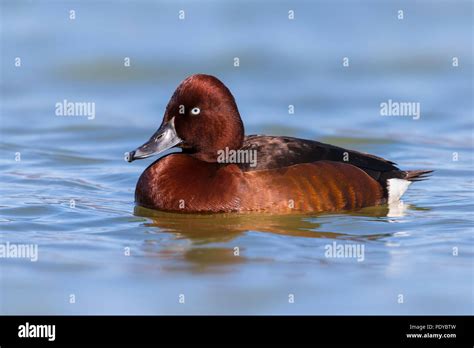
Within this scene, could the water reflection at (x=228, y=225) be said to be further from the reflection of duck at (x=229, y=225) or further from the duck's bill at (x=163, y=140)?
the duck's bill at (x=163, y=140)

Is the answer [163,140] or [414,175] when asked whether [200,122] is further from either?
[414,175]

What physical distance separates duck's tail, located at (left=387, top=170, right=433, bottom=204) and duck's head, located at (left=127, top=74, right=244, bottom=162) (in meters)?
1.82

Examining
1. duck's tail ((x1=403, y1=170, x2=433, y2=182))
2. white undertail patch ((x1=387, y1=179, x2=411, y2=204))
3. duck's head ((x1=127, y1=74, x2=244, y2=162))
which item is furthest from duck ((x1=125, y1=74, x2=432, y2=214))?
duck's tail ((x1=403, y1=170, x2=433, y2=182))

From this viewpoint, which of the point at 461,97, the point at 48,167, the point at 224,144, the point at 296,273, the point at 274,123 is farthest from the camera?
the point at 461,97

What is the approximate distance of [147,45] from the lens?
18.9 m

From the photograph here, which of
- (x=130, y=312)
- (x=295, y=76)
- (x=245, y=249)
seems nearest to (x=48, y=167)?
(x=245, y=249)

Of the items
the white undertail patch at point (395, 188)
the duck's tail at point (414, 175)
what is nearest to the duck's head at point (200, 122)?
the white undertail patch at point (395, 188)

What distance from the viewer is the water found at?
816 cm

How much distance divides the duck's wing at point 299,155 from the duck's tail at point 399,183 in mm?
41

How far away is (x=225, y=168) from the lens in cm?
1009

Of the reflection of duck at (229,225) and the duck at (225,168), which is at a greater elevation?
the duck at (225,168)

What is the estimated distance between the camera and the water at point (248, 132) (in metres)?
8.16
